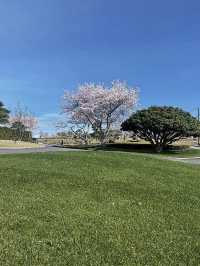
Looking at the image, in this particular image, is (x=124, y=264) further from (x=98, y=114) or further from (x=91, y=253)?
(x=98, y=114)

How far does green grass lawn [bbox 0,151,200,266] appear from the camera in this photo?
18.0ft

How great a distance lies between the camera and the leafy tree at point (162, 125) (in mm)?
38938

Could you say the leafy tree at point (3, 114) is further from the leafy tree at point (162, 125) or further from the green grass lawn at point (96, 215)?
the green grass lawn at point (96, 215)

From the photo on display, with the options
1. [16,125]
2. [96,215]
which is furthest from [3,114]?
[96,215]

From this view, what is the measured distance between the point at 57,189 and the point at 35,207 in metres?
1.44

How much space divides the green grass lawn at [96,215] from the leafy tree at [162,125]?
2742 centimetres

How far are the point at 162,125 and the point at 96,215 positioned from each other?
32.1m

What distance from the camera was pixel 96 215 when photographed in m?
7.16

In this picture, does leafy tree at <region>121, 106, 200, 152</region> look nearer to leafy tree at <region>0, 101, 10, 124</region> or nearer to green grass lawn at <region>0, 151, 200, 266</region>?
leafy tree at <region>0, 101, 10, 124</region>

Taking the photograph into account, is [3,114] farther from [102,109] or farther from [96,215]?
[96,215]

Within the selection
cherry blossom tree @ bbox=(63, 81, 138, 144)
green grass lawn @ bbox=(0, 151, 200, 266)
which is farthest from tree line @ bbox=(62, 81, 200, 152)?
green grass lawn @ bbox=(0, 151, 200, 266)

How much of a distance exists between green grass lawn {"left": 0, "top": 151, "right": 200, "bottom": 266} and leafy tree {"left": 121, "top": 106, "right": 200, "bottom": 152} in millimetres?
27417

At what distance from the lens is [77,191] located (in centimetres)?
871

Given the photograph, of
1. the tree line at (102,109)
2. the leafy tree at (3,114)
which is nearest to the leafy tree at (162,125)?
the tree line at (102,109)
